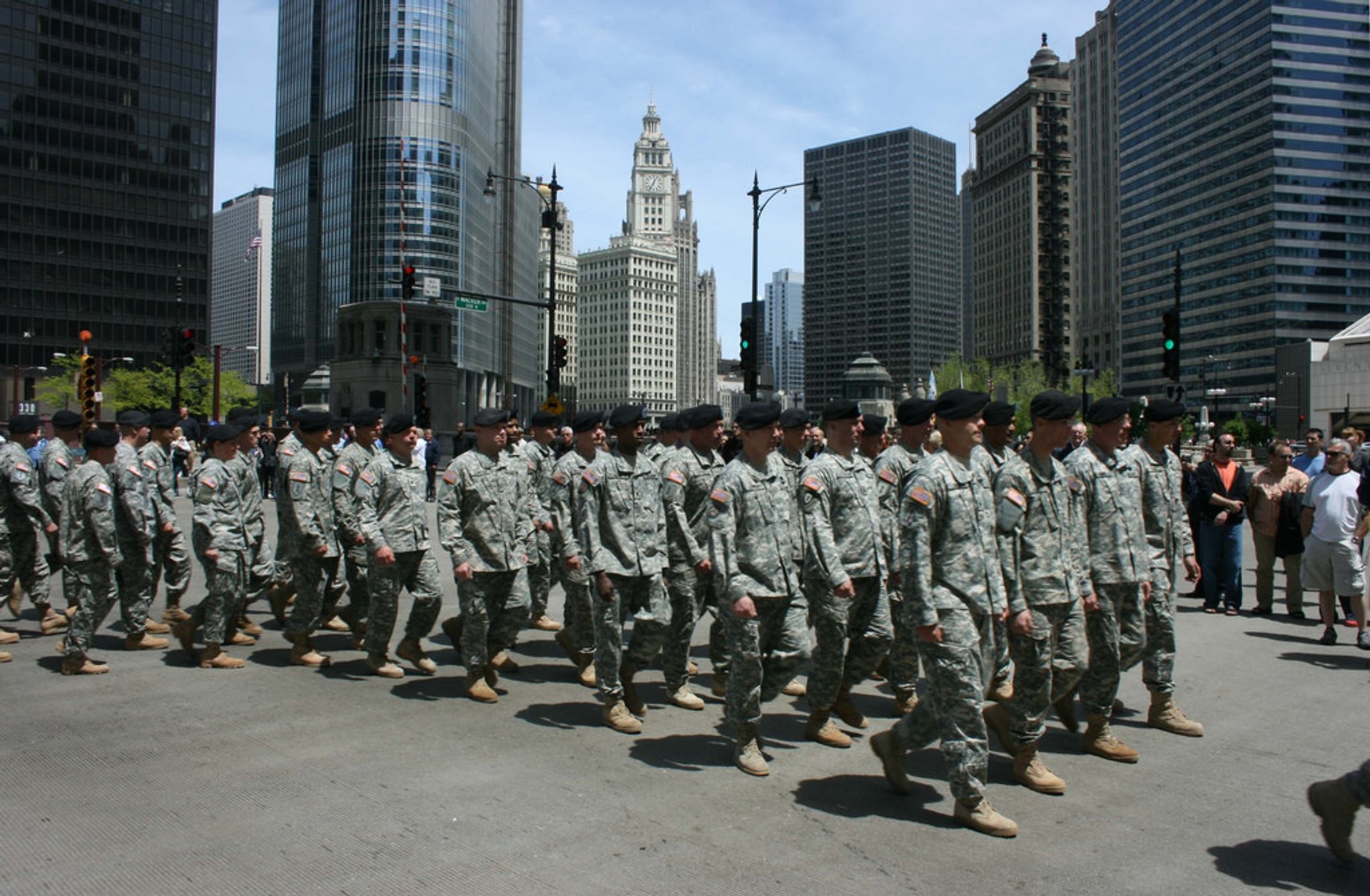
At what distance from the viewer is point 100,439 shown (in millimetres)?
8773

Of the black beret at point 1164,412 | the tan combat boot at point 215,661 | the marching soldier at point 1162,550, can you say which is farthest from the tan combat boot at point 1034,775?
the tan combat boot at point 215,661

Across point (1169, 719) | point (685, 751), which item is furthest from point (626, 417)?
point (1169, 719)

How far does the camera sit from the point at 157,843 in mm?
4719

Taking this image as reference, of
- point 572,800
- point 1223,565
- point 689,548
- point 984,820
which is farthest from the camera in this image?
point 1223,565

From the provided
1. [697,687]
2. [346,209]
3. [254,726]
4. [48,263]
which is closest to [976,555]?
[697,687]

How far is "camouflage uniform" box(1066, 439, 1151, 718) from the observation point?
6.27m

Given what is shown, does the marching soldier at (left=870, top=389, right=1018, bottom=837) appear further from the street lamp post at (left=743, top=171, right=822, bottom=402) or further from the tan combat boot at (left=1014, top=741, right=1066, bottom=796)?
the street lamp post at (left=743, top=171, right=822, bottom=402)

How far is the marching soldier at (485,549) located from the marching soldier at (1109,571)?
419 centimetres

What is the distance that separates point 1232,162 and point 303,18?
122m

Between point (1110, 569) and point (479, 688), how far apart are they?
469cm

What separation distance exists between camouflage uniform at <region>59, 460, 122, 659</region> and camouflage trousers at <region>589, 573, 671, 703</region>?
4.62m

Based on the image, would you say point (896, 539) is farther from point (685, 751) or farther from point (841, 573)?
point (685, 751)

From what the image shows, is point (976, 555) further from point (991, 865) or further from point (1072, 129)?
point (1072, 129)

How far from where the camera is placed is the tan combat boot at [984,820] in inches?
191
